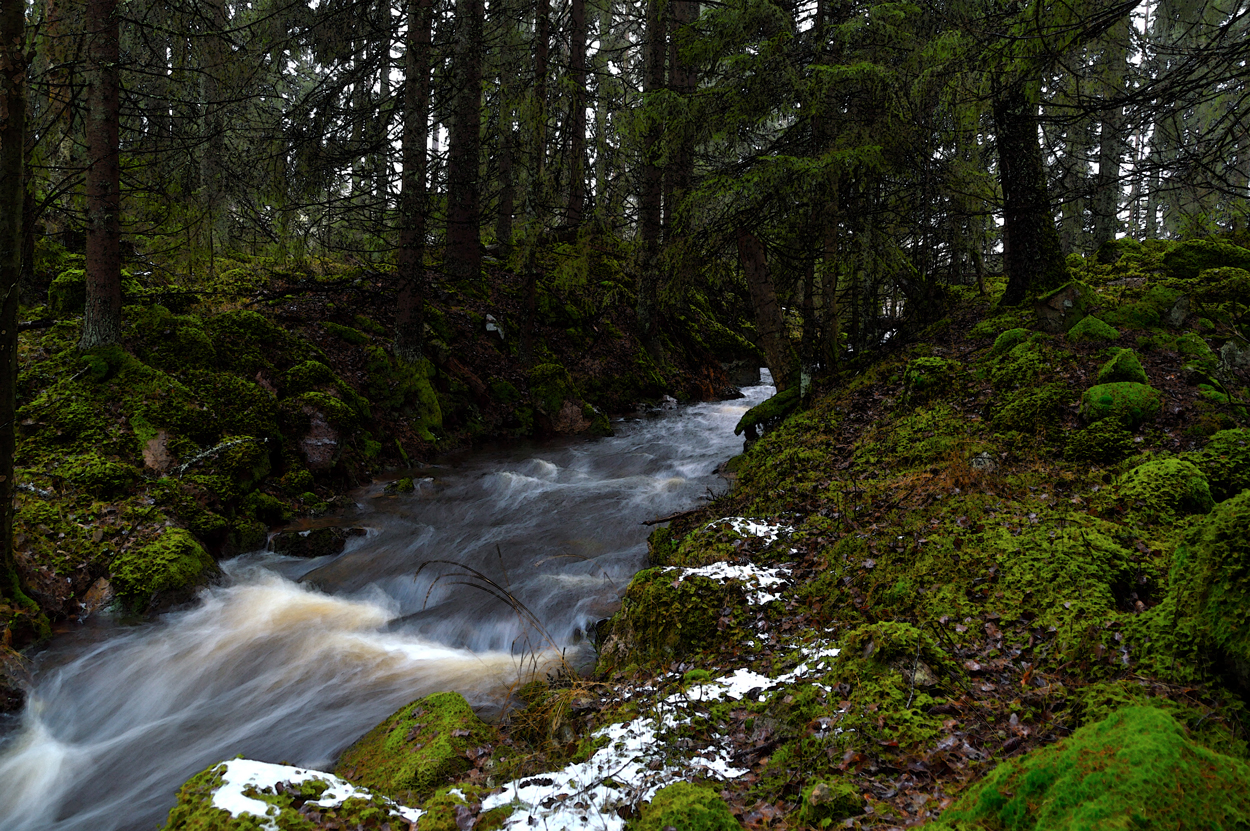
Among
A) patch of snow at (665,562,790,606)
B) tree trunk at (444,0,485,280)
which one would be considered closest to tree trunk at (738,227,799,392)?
patch of snow at (665,562,790,606)

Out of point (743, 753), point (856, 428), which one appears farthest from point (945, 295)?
point (743, 753)

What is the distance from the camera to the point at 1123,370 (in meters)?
6.16

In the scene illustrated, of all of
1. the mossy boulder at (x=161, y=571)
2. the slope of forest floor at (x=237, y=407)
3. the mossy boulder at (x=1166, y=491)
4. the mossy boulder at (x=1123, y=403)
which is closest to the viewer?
the mossy boulder at (x=1166, y=491)

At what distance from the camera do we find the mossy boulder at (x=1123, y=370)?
6.10 metres

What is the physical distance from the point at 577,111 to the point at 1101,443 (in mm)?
11408

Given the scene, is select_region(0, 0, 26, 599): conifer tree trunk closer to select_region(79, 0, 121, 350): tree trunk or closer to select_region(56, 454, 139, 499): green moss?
select_region(56, 454, 139, 499): green moss

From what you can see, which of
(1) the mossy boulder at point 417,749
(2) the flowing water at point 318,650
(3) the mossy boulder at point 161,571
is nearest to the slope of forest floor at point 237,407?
(3) the mossy boulder at point 161,571

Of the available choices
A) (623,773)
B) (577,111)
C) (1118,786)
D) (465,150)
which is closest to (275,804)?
(623,773)

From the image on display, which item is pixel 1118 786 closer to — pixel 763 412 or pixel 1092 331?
pixel 1092 331

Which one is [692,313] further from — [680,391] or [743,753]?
[743,753]

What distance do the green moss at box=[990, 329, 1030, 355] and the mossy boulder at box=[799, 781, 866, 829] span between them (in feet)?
21.4

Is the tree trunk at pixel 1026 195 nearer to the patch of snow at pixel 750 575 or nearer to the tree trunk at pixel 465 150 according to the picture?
the patch of snow at pixel 750 575

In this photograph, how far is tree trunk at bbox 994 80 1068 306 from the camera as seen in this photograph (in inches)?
293

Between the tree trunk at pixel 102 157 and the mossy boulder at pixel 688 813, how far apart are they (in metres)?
9.00
